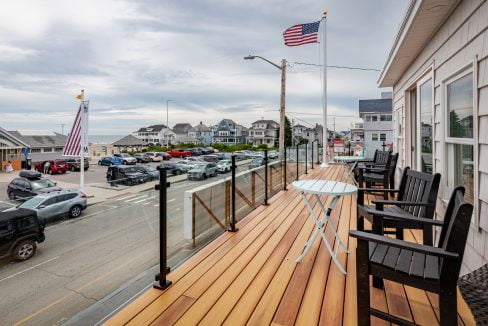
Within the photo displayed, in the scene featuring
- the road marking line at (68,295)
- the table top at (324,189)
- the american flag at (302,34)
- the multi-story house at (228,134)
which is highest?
the multi-story house at (228,134)

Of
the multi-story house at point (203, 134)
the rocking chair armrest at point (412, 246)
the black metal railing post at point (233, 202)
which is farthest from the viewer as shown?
the multi-story house at point (203, 134)

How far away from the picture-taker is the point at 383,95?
116ft

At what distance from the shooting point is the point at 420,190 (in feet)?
7.97

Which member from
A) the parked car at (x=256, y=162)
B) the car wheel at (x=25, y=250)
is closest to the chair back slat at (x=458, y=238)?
the car wheel at (x=25, y=250)

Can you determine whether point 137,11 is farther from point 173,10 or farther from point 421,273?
point 421,273

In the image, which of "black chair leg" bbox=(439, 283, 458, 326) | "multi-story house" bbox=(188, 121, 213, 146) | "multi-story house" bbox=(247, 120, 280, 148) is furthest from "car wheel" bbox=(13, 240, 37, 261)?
"multi-story house" bbox=(188, 121, 213, 146)

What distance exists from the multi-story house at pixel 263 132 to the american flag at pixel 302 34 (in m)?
50.6

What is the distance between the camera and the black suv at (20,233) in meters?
1.73

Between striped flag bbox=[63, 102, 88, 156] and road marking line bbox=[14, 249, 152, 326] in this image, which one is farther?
striped flag bbox=[63, 102, 88, 156]

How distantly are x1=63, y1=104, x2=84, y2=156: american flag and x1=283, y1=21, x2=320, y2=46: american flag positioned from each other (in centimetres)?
997

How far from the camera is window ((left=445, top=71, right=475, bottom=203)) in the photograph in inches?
87.7

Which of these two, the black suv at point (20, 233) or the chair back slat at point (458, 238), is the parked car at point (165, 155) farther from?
the chair back slat at point (458, 238)

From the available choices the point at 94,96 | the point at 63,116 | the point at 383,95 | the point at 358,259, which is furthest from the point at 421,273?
the point at 63,116

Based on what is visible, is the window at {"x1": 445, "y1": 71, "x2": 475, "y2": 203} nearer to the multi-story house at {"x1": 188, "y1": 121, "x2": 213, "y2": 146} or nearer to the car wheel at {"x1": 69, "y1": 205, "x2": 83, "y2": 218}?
the car wheel at {"x1": 69, "y1": 205, "x2": 83, "y2": 218}
